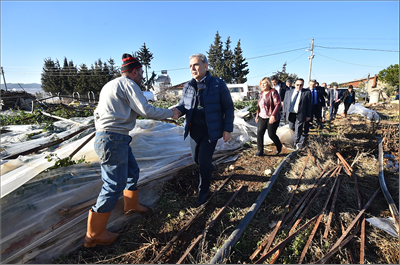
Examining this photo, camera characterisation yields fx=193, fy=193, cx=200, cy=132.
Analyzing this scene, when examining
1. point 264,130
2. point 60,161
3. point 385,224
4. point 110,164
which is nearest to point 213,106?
point 110,164

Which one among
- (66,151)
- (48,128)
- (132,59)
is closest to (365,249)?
(132,59)

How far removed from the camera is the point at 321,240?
2121mm

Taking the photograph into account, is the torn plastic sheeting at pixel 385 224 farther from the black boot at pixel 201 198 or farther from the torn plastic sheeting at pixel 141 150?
the torn plastic sheeting at pixel 141 150

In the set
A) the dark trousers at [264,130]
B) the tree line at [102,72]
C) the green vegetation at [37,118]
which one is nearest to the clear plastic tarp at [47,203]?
the dark trousers at [264,130]

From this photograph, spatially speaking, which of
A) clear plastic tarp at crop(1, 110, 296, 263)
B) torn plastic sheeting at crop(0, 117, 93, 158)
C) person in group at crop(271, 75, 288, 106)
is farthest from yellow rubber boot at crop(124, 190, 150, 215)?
person in group at crop(271, 75, 288, 106)

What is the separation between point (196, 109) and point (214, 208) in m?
1.38

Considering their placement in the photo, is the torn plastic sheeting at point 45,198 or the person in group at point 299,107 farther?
the person in group at point 299,107

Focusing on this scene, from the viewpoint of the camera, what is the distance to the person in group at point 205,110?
246cm

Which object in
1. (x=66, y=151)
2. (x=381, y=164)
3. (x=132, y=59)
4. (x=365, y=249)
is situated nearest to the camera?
(x=365, y=249)

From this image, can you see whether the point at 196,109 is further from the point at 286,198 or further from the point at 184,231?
the point at 286,198

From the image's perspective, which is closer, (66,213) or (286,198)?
(66,213)

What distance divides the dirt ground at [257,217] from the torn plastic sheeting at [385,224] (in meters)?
0.05

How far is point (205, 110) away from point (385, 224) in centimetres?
254

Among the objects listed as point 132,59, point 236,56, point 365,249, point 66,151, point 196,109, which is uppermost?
point 236,56
